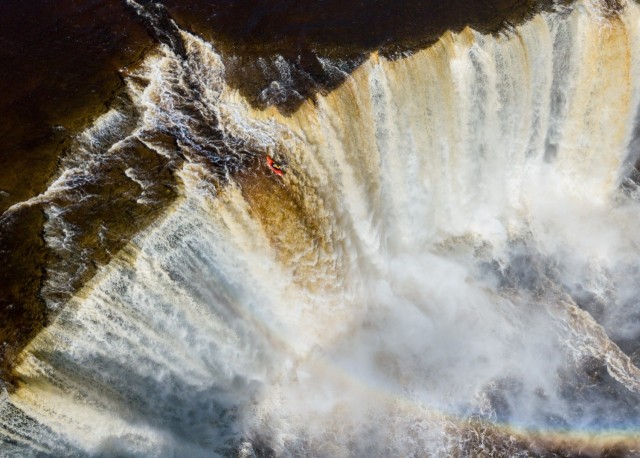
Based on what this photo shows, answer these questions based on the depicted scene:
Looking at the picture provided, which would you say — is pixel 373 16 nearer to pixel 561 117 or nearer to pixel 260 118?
pixel 260 118

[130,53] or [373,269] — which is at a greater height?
[130,53]

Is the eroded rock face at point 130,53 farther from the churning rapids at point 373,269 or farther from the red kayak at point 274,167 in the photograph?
the red kayak at point 274,167

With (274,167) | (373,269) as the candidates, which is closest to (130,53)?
(274,167)

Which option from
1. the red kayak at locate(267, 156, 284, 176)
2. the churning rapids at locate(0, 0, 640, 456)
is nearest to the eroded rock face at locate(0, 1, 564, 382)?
the churning rapids at locate(0, 0, 640, 456)

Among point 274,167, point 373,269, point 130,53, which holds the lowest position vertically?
point 373,269

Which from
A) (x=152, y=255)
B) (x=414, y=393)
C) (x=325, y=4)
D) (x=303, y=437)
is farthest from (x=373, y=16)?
(x=303, y=437)

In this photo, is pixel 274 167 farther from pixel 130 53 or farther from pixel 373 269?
pixel 130 53

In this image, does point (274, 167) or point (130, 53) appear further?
point (130, 53)

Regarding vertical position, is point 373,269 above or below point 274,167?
below

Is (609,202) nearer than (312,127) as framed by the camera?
No
